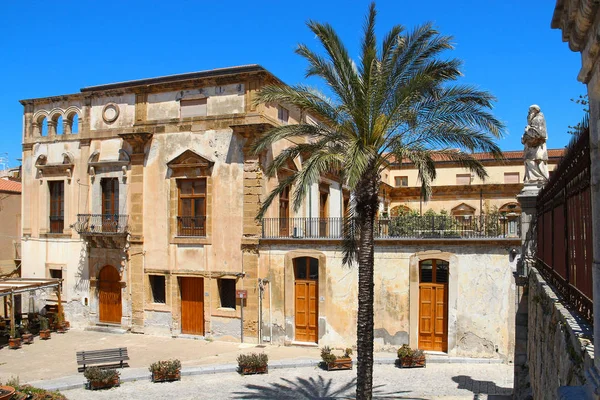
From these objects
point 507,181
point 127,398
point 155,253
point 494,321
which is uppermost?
point 507,181

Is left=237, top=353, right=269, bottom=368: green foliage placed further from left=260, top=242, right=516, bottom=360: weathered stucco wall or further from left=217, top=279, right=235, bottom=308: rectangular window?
left=217, top=279, right=235, bottom=308: rectangular window

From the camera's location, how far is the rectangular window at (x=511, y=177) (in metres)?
38.4

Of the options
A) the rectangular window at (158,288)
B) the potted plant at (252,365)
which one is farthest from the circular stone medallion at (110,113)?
the potted plant at (252,365)

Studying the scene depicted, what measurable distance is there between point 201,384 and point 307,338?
5.72m

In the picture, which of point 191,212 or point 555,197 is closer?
point 555,197

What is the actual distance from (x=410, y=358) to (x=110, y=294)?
13.7 metres

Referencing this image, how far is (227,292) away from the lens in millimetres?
22047

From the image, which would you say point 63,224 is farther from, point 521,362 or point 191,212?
point 521,362

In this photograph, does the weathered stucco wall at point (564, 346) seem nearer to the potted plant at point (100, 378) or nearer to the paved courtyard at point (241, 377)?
the paved courtyard at point (241, 377)

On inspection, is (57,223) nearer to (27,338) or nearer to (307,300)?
(27,338)

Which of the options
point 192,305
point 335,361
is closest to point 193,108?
point 192,305

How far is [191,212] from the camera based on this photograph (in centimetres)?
2256

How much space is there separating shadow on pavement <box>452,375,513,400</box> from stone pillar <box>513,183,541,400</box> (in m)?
1.33

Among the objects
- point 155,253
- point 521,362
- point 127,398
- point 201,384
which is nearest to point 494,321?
point 521,362
